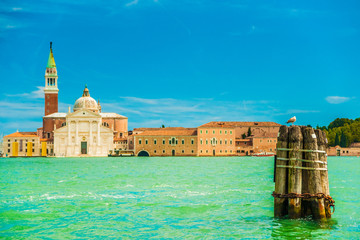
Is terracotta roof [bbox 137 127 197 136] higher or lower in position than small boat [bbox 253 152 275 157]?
higher

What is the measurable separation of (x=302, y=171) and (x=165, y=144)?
211 ft

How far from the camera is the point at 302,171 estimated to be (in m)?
8.05

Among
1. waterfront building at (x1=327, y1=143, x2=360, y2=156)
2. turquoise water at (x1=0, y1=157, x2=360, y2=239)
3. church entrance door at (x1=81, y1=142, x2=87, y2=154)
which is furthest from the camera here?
waterfront building at (x1=327, y1=143, x2=360, y2=156)

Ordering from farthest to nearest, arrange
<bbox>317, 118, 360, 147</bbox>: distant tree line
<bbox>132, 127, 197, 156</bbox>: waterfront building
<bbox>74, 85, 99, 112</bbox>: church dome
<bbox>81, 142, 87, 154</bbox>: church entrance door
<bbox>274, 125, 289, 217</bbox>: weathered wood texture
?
<bbox>317, 118, 360, 147</bbox>: distant tree line, <bbox>74, 85, 99, 112</bbox>: church dome, <bbox>81, 142, 87, 154</bbox>: church entrance door, <bbox>132, 127, 197, 156</bbox>: waterfront building, <bbox>274, 125, 289, 217</bbox>: weathered wood texture

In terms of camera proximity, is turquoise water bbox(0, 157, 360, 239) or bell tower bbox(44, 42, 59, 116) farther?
bell tower bbox(44, 42, 59, 116)

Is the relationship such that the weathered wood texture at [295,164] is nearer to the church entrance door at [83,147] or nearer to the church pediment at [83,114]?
the church pediment at [83,114]

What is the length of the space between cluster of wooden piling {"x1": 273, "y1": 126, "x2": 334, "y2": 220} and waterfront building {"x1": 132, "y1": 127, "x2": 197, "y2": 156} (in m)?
63.7

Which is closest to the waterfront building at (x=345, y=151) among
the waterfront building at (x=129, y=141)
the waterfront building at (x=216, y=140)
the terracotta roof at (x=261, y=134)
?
the terracotta roof at (x=261, y=134)

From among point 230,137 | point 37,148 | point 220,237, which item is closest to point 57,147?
point 37,148

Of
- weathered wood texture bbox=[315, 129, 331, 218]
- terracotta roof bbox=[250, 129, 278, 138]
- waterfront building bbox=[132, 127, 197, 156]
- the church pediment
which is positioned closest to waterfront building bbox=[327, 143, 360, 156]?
terracotta roof bbox=[250, 129, 278, 138]

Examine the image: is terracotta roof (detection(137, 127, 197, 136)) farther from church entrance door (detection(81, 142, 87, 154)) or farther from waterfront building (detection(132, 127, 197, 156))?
church entrance door (detection(81, 142, 87, 154))

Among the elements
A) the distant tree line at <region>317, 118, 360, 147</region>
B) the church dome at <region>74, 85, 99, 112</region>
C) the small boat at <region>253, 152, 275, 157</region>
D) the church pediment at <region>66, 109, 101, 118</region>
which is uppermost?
the church dome at <region>74, 85, 99, 112</region>

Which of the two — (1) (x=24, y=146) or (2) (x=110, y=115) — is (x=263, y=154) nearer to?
(2) (x=110, y=115)

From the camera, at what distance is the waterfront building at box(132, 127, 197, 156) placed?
71.8m
